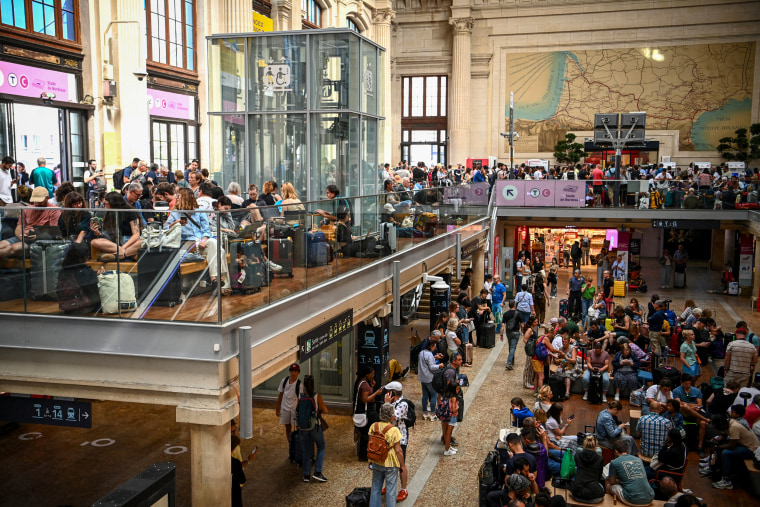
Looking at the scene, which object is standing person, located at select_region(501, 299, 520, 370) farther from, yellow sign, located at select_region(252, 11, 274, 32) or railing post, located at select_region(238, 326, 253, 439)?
yellow sign, located at select_region(252, 11, 274, 32)

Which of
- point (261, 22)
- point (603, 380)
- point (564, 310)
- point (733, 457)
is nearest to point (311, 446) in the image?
point (733, 457)

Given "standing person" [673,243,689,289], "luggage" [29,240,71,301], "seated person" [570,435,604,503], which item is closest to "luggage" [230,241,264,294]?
"luggage" [29,240,71,301]

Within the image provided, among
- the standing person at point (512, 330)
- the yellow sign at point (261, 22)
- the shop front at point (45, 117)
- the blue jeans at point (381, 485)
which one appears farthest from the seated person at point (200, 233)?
the yellow sign at point (261, 22)

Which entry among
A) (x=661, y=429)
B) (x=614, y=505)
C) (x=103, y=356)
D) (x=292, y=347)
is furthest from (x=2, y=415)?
(x=661, y=429)

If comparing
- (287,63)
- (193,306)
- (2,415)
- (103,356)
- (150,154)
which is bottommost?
(2,415)

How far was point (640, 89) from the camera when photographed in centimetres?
4069

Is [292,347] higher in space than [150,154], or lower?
lower

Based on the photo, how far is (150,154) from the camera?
20328 millimetres

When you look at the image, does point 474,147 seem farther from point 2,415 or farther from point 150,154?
point 2,415

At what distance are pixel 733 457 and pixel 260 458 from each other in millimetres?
7357

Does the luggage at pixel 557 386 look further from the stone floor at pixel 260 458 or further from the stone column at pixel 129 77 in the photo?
the stone column at pixel 129 77

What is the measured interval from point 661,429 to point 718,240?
25.9 m

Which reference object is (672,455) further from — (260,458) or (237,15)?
(237,15)

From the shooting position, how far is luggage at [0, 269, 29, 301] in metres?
8.36
